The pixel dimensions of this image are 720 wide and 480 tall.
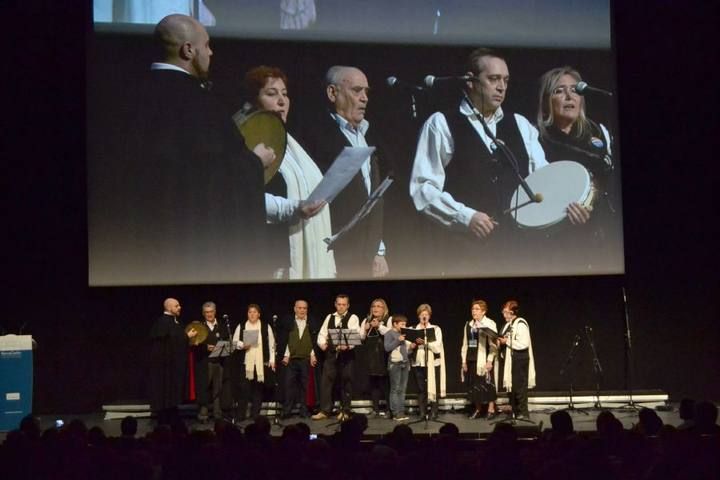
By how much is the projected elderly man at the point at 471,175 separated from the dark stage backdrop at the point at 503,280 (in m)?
0.76

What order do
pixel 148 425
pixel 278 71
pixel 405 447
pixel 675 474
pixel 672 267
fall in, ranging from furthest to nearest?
1. pixel 672 267
2. pixel 278 71
3. pixel 148 425
4. pixel 405 447
5. pixel 675 474

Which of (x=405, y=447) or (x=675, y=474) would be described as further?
(x=405, y=447)

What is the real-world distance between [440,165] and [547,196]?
1.49 metres

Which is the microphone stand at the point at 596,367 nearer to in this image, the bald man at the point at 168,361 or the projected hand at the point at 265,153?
the projected hand at the point at 265,153

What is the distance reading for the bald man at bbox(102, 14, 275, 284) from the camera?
12219 millimetres

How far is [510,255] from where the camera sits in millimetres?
12477

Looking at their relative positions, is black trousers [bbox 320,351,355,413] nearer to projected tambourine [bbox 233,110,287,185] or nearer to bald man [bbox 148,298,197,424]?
bald man [bbox 148,298,197,424]

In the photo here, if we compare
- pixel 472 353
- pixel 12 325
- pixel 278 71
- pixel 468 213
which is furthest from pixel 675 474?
pixel 12 325

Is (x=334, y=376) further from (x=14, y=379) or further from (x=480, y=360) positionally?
(x=14, y=379)

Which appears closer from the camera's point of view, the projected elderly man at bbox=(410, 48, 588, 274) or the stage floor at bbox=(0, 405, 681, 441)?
the stage floor at bbox=(0, 405, 681, 441)

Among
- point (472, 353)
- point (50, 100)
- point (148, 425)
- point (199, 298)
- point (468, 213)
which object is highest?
point (50, 100)

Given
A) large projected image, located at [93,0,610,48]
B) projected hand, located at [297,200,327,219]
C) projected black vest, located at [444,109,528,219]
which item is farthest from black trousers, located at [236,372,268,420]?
large projected image, located at [93,0,610,48]

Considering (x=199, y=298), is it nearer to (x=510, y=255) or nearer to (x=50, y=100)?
(x=50, y=100)

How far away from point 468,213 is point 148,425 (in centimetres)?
494
